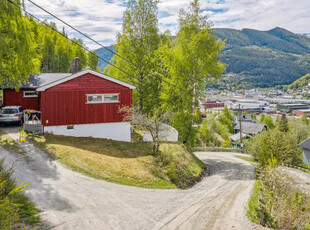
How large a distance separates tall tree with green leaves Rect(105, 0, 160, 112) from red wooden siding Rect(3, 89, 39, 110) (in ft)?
31.1

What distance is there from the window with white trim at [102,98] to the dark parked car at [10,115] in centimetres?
728

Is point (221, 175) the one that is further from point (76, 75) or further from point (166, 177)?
point (76, 75)

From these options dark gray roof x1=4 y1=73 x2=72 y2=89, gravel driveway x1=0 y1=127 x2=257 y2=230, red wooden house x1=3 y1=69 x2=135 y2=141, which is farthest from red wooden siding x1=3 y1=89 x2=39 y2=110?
gravel driveway x1=0 y1=127 x2=257 y2=230

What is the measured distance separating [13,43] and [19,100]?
1103 centimetres

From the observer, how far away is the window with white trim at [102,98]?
19312mm

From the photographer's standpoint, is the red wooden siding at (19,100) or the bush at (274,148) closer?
the bush at (274,148)

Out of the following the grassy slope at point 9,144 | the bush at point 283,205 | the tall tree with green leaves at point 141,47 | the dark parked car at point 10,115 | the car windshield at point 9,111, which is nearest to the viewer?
the bush at point 283,205

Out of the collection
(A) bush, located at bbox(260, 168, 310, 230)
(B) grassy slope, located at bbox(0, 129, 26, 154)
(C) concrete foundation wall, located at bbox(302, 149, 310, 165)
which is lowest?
(C) concrete foundation wall, located at bbox(302, 149, 310, 165)

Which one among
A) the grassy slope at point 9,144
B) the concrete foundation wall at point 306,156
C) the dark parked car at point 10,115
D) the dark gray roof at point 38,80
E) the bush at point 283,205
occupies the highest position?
the dark gray roof at point 38,80

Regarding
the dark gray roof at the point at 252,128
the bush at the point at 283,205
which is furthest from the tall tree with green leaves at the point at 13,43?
the dark gray roof at the point at 252,128

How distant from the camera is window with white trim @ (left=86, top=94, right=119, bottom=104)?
1931 centimetres

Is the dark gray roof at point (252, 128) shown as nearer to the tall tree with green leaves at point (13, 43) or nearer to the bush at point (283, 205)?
the bush at point (283, 205)

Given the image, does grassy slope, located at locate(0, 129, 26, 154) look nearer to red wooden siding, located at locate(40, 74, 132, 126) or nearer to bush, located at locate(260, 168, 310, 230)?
red wooden siding, located at locate(40, 74, 132, 126)

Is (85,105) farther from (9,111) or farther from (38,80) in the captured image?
(38,80)
